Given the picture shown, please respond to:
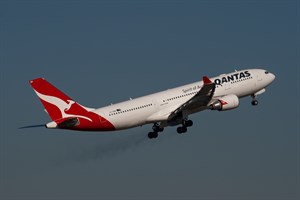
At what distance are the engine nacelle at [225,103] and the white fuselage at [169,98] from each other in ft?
5.47

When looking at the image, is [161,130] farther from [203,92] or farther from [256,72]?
[256,72]

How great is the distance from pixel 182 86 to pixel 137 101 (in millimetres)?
7252

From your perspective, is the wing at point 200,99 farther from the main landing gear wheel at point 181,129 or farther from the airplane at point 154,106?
the main landing gear wheel at point 181,129

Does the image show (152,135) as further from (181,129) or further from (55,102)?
(55,102)

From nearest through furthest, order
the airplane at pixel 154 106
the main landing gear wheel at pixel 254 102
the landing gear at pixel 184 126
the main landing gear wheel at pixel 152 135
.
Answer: the airplane at pixel 154 106 → the landing gear at pixel 184 126 → the main landing gear wheel at pixel 152 135 → the main landing gear wheel at pixel 254 102

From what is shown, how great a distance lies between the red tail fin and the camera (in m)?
75.7

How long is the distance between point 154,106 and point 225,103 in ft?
28.2

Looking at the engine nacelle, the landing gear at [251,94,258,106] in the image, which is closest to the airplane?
the engine nacelle

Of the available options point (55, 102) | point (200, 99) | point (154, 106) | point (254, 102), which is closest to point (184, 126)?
point (200, 99)

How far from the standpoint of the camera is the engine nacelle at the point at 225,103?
79625mm

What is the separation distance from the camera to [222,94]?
82.1 metres

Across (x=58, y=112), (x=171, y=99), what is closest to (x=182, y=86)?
(x=171, y=99)

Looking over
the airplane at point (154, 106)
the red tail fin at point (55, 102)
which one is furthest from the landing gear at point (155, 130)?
the red tail fin at point (55, 102)

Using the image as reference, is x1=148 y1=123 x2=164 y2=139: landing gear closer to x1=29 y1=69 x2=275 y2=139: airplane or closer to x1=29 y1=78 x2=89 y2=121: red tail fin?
x1=29 y1=69 x2=275 y2=139: airplane
